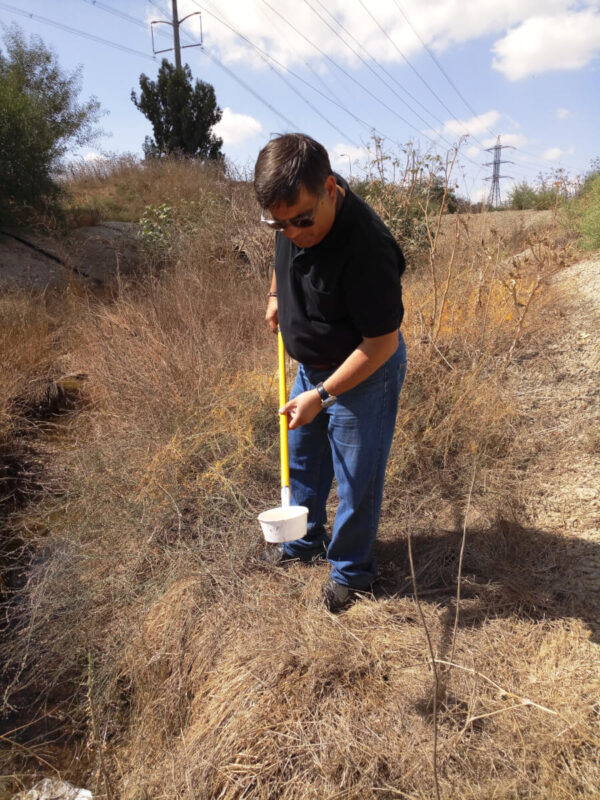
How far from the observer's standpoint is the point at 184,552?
257 centimetres

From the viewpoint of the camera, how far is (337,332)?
5.59 feet

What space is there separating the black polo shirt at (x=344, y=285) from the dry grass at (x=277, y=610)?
0.71 meters

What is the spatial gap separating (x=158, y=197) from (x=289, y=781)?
36.4 feet

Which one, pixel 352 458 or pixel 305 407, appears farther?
pixel 352 458

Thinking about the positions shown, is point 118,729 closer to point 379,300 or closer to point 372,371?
point 372,371

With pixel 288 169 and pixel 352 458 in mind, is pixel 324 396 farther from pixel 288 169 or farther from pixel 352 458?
pixel 288 169

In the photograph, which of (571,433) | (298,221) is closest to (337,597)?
(298,221)

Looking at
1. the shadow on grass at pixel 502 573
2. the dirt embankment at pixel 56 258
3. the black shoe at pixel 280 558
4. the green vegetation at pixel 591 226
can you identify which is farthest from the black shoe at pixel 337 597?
the green vegetation at pixel 591 226

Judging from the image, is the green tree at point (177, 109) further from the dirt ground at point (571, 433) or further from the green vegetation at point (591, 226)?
the dirt ground at point (571, 433)

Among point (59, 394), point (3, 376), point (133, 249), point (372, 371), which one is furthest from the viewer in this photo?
point (133, 249)

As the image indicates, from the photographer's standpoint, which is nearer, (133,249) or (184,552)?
(184,552)

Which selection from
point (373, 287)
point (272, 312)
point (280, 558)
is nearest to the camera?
point (373, 287)

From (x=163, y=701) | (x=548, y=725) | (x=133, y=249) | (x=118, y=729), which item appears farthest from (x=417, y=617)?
(x=133, y=249)

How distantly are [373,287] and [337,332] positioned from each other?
0.23 metres
